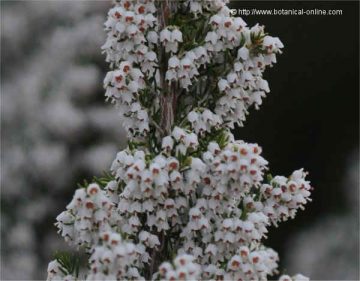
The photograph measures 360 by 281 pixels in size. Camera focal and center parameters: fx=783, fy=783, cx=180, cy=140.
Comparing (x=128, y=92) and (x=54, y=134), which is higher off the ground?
(x=54, y=134)

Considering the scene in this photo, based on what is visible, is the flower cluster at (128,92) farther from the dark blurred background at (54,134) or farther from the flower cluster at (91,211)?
the dark blurred background at (54,134)

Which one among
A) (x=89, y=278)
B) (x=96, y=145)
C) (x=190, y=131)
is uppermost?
(x=96, y=145)

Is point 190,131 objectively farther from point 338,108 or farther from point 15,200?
point 338,108

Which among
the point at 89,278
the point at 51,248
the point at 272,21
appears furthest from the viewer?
the point at 272,21

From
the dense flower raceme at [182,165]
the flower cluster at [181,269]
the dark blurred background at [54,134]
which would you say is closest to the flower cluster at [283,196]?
the dense flower raceme at [182,165]

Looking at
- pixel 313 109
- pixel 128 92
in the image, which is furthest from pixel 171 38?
pixel 313 109

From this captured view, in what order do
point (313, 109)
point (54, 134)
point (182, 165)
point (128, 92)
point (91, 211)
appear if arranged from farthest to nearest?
point (313, 109) < point (54, 134) < point (128, 92) < point (182, 165) < point (91, 211)

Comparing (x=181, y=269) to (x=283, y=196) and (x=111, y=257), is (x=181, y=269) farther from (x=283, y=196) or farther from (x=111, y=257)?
(x=283, y=196)

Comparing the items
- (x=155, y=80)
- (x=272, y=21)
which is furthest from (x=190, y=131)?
(x=272, y=21)

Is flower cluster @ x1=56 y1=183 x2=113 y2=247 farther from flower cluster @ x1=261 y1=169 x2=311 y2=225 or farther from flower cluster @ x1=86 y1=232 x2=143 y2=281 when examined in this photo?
flower cluster @ x1=261 y1=169 x2=311 y2=225
